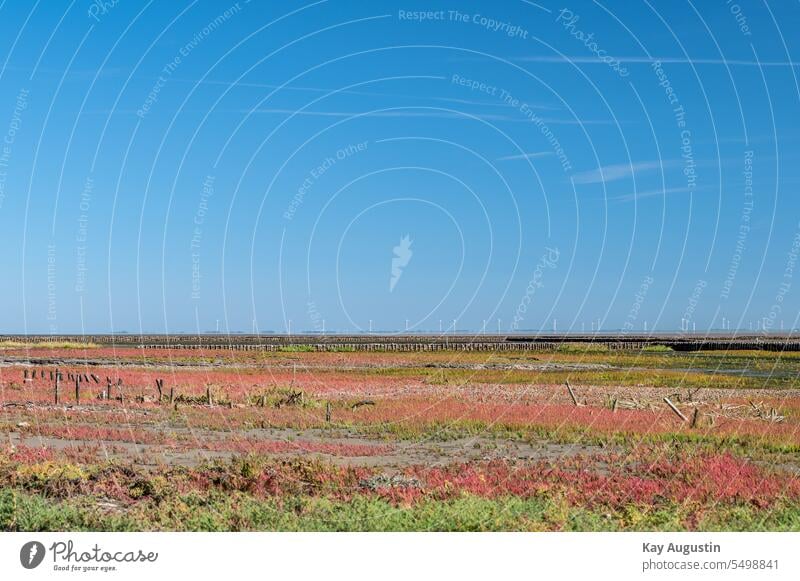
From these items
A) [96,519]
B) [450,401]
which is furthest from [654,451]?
[450,401]

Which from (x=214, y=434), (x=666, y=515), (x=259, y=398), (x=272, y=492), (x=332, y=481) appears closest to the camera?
(x=666, y=515)

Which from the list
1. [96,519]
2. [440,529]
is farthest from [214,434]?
[440,529]

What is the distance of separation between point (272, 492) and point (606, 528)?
709cm

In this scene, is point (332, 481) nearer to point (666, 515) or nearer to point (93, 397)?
point (666, 515)

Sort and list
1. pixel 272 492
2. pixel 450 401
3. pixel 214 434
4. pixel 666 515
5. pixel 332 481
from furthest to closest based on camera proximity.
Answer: pixel 450 401 < pixel 214 434 < pixel 332 481 < pixel 272 492 < pixel 666 515

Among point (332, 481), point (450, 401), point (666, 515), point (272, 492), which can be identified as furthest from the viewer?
point (450, 401)

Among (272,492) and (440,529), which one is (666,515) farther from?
(272,492)

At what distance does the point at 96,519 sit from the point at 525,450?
51.0 ft

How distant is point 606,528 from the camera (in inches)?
601

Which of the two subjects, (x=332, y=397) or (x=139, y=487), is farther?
(x=332, y=397)

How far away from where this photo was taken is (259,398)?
4344 cm
